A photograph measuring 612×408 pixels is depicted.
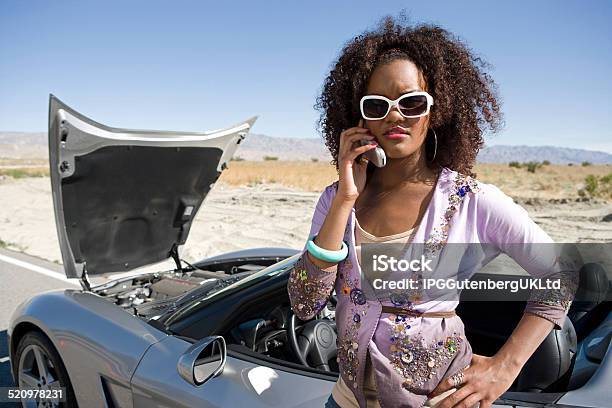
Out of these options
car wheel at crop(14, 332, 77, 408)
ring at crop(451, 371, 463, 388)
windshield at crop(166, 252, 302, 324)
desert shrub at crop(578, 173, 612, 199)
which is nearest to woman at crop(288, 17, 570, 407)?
ring at crop(451, 371, 463, 388)

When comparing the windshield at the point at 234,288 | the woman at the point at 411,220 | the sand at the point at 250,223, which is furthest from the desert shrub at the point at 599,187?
the woman at the point at 411,220

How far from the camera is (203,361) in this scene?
2.10 metres

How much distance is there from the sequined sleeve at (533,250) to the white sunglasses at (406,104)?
285 millimetres

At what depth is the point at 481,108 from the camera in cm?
163

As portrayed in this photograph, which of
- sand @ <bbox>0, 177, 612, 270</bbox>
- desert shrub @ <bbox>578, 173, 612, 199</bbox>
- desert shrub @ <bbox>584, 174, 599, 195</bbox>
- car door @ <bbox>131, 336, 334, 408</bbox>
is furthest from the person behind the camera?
desert shrub @ <bbox>584, 174, 599, 195</bbox>

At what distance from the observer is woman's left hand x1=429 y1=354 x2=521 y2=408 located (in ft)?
4.46

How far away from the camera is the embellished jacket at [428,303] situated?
4.46 ft

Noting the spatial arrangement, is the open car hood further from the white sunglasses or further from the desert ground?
the desert ground

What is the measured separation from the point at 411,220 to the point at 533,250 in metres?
0.31

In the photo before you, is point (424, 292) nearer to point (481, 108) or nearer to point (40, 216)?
point (481, 108)

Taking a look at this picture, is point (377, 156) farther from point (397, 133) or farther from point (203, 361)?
point (203, 361)

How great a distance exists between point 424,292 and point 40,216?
16.2m

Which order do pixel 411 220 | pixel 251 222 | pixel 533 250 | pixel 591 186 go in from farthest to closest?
pixel 591 186
pixel 251 222
pixel 411 220
pixel 533 250

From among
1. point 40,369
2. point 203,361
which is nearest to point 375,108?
point 203,361
